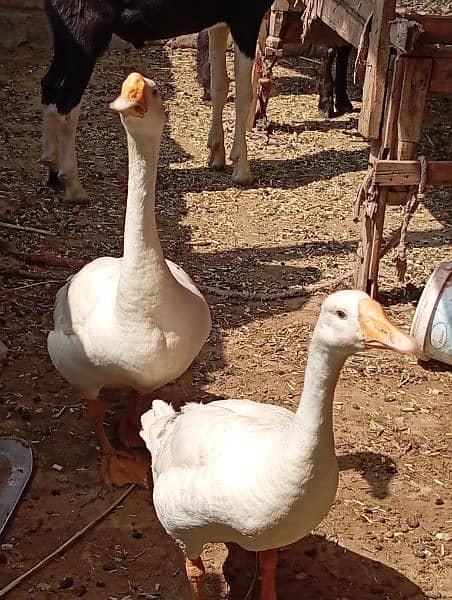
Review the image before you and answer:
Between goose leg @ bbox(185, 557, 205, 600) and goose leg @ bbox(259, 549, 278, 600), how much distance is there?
19 centimetres

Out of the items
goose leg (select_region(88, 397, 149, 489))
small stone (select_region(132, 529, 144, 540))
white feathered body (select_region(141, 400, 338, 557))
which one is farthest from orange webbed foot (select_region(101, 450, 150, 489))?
white feathered body (select_region(141, 400, 338, 557))

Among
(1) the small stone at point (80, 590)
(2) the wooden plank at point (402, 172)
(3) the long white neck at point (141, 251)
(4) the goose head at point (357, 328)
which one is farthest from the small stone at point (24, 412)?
(2) the wooden plank at point (402, 172)

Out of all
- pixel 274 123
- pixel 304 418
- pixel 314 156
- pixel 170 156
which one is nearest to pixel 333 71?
pixel 274 123

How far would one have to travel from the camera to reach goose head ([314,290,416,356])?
2.21m

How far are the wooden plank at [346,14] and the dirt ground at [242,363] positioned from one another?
4.00 feet

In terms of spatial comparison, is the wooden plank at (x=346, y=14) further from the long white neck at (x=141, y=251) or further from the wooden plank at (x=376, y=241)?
the long white neck at (x=141, y=251)

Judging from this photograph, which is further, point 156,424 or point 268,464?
point 156,424

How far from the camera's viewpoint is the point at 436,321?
4.17m

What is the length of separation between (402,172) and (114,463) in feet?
6.59

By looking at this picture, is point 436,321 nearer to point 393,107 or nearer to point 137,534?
point 393,107

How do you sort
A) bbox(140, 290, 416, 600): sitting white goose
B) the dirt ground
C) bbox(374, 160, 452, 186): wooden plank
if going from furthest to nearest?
bbox(374, 160, 452, 186): wooden plank, the dirt ground, bbox(140, 290, 416, 600): sitting white goose

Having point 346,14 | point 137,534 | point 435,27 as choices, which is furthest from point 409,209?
point 137,534

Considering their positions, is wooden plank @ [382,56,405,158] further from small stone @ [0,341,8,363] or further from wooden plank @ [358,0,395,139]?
small stone @ [0,341,8,363]

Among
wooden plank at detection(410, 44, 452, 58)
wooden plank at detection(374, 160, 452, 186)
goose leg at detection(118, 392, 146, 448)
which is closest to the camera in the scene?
goose leg at detection(118, 392, 146, 448)
